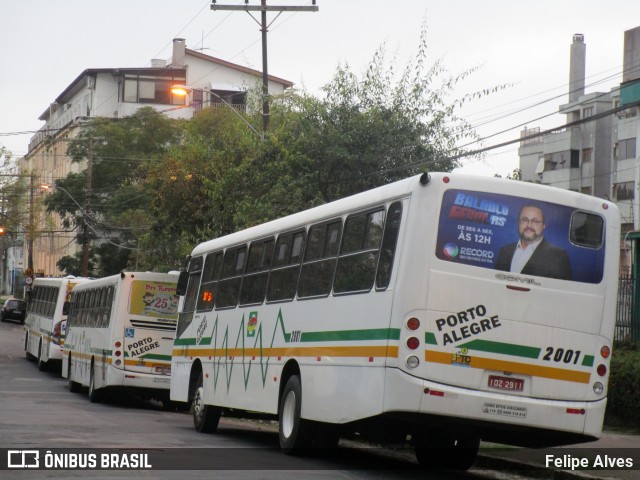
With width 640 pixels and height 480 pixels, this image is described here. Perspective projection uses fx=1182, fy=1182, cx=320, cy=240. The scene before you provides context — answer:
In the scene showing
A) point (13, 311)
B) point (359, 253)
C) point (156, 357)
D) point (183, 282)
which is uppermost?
point (359, 253)

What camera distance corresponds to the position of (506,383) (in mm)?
11859

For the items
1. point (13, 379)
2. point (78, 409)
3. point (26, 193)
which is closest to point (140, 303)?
point (78, 409)

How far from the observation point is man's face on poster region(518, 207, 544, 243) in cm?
1216

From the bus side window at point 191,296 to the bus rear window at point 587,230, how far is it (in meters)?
9.02

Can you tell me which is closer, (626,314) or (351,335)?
(351,335)

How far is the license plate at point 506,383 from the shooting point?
465 inches

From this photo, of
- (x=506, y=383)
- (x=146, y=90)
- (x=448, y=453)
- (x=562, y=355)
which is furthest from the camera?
(x=146, y=90)

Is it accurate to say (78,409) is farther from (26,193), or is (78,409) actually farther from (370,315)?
(26,193)

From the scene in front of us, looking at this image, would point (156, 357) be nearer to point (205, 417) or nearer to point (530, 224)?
point (205, 417)

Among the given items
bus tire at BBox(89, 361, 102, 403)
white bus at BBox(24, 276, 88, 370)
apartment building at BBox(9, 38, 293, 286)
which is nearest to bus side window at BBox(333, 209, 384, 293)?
bus tire at BBox(89, 361, 102, 403)

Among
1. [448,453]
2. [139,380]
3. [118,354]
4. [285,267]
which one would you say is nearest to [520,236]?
[448,453]

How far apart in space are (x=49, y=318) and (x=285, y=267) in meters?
25.3

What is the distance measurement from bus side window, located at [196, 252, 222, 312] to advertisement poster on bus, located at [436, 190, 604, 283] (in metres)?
7.45

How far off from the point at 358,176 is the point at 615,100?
140ft
